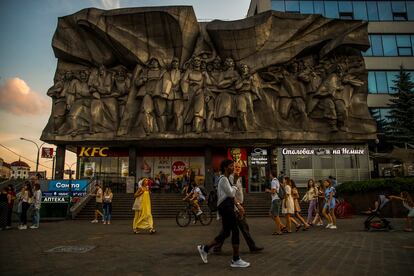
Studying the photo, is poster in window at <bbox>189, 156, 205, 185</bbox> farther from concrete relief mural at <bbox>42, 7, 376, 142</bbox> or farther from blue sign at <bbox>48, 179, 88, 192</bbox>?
blue sign at <bbox>48, 179, 88, 192</bbox>

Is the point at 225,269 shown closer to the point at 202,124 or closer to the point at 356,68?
the point at 202,124

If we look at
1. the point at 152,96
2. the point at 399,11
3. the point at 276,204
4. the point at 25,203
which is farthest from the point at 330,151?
the point at 25,203

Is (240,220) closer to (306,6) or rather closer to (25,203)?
(25,203)

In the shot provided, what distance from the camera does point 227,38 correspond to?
27375mm

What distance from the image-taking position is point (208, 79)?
2770 cm

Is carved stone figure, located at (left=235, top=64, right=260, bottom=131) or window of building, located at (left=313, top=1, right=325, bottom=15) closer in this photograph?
carved stone figure, located at (left=235, top=64, right=260, bottom=131)

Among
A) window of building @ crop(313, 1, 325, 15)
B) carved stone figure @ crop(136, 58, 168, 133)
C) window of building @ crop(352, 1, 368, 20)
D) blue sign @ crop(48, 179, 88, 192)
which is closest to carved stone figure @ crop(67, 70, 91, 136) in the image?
carved stone figure @ crop(136, 58, 168, 133)

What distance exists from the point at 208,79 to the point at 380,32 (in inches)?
928

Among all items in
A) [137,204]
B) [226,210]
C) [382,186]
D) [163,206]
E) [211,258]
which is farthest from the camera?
[163,206]

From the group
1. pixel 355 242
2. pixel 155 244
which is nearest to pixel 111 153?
pixel 155 244

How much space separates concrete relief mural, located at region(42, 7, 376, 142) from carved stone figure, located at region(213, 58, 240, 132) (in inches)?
3.2

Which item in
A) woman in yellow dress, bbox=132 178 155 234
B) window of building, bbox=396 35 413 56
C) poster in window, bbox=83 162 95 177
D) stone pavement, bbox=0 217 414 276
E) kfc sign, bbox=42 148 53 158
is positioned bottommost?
stone pavement, bbox=0 217 414 276

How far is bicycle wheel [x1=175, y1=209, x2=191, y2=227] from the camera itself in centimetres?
1338

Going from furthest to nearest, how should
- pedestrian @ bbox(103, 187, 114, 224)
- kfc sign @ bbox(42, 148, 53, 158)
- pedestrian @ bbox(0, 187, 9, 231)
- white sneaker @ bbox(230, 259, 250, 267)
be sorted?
kfc sign @ bbox(42, 148, 53, 158)
pedestrian @ bbox(103, 187, 114, 224)
pedestrian @ bbox(0, 187, 9, 231)
white sneaker @ bbox(230, 259, 250, 267)
